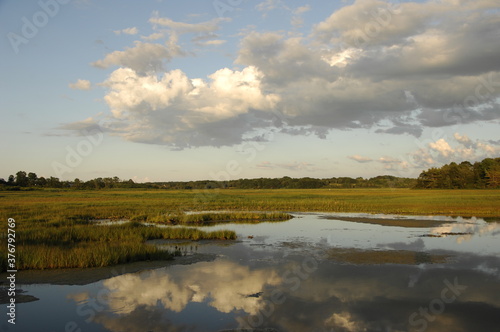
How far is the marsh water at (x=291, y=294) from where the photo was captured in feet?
28.8

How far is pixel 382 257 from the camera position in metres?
16.4

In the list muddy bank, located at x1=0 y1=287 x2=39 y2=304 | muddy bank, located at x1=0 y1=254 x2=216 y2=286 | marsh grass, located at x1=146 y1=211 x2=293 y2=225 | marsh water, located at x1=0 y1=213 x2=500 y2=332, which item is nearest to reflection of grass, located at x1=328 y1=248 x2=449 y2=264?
marsh water, located at x1=0 y1=213 x2=500 y2=332

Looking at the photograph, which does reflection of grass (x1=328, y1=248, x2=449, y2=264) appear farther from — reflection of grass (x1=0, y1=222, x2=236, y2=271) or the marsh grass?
the marsh grass

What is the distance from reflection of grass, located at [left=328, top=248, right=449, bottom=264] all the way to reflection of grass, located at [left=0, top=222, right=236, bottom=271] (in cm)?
751

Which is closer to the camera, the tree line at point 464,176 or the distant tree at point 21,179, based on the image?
the tree line at point 464,176

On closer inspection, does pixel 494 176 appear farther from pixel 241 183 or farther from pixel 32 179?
pixel 32 179

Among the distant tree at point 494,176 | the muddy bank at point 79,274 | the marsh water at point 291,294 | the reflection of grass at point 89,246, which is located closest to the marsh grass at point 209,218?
the reflection of grass at point 89,246

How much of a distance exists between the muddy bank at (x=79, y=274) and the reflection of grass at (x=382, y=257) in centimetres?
715

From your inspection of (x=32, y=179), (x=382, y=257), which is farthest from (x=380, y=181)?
(x=382, y=257)

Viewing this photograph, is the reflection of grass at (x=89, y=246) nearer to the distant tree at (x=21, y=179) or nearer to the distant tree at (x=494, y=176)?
the distant tree at (x=494, y=176)

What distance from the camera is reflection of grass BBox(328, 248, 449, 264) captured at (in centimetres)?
1548

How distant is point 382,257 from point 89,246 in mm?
13635

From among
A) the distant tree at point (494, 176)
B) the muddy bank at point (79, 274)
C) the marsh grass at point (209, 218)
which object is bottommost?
the marsh grass at point (209, 218)

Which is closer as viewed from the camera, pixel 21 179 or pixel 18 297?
pixel 18 297
